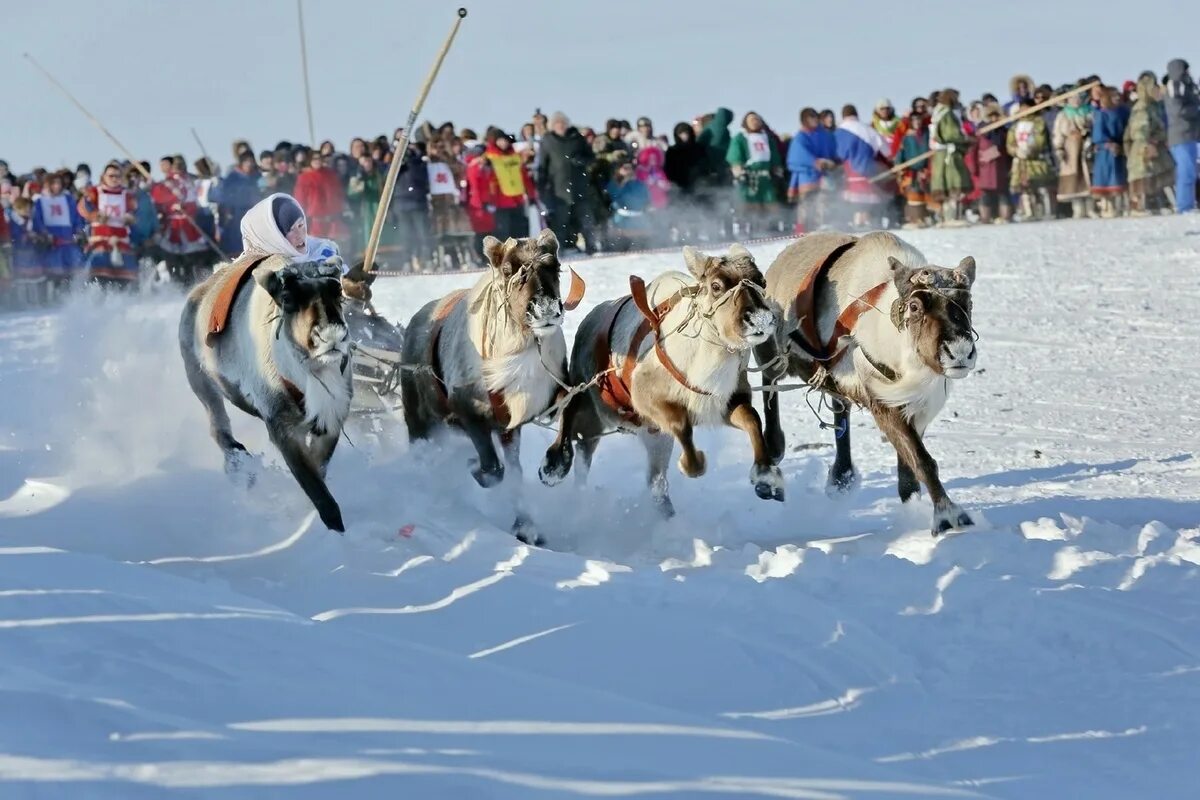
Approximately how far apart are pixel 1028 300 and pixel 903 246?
23.2ft

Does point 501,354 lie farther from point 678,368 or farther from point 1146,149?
point 1146,149

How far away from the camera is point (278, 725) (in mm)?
4434

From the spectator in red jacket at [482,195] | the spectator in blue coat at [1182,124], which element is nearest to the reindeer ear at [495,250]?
the spectator in red jacket at [482,195]

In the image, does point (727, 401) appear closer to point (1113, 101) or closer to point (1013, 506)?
point (1013, 506)

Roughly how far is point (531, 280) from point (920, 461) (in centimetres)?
192

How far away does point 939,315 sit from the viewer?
287 inches

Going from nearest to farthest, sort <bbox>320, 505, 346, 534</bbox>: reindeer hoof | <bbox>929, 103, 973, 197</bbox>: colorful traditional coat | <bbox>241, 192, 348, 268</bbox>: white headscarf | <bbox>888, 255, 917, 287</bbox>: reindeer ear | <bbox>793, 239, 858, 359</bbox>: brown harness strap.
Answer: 1. <bbox>888, 255, 917, 287</bbox>: reindeer ear
2. <bbox>320, 505, 346, 534</bbox>: reindeer hoof
3. <bbox>793, 239, 858, 359</bbox>: brown harness strap
4. <bbox>241, 192, 348, 268</bbox>: white headscarf
5. <bbox>929, 103, 973, 197</bbox>: colorful traditional coat

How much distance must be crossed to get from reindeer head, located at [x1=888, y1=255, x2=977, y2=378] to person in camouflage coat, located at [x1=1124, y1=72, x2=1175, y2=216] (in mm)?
12769

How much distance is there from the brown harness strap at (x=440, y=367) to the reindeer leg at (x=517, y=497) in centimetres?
12

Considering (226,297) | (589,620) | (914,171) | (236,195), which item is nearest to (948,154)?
(914,171)

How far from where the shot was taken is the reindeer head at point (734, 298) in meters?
7.44

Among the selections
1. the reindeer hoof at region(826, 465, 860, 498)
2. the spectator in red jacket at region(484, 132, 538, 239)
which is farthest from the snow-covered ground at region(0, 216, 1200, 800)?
the spectator in red jacket at region(484, 132, 538, 239)

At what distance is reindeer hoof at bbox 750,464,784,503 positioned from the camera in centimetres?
760

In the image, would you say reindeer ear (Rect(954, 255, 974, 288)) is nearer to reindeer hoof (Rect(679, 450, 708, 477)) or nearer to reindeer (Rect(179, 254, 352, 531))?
reindeer hoof (Rect(679, 450, 708, 477))
